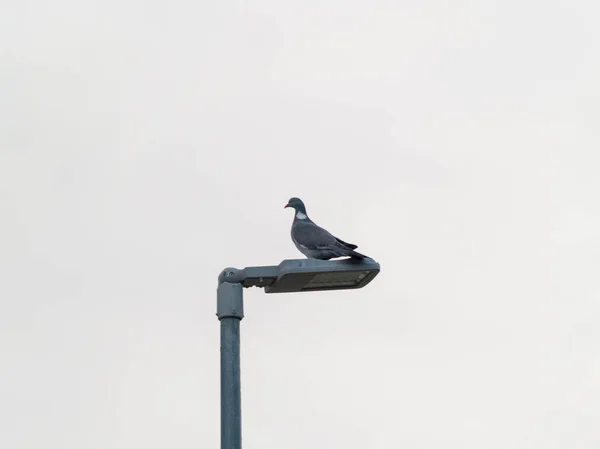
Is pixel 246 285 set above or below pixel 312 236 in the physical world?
below

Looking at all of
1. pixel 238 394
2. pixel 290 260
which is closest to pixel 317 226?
pixel 290 260

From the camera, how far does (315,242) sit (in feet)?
29.4

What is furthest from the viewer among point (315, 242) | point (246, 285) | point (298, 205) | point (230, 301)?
point (298, 205)

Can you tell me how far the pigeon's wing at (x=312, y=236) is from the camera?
8.65m

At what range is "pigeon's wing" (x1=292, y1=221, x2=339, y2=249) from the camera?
8.65 metres

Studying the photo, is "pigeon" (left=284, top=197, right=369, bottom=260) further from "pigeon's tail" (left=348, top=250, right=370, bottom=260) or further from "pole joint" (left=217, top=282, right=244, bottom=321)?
"pole joint" (left=217, top=282, right=244, bottom=321)

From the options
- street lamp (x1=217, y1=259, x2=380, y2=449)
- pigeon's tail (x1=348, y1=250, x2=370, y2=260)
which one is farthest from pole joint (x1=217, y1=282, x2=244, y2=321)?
pigeon's tail (x1=348, y1=250, x2=370, y2=260)

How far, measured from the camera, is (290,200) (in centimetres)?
1063

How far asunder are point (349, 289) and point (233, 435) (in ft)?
5.29

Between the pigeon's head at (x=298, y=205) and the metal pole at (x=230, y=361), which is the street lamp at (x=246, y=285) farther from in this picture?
the pigeon's head at (x=298, y=205)

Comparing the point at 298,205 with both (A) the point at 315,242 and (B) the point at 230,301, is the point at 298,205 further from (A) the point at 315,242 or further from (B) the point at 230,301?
(B) the point at 230,301

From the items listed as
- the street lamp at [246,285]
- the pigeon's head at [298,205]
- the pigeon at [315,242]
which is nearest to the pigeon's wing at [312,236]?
the pigeon at [315,242]

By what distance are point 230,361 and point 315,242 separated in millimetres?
2155

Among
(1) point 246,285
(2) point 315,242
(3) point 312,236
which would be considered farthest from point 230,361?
(3) point 312,236
